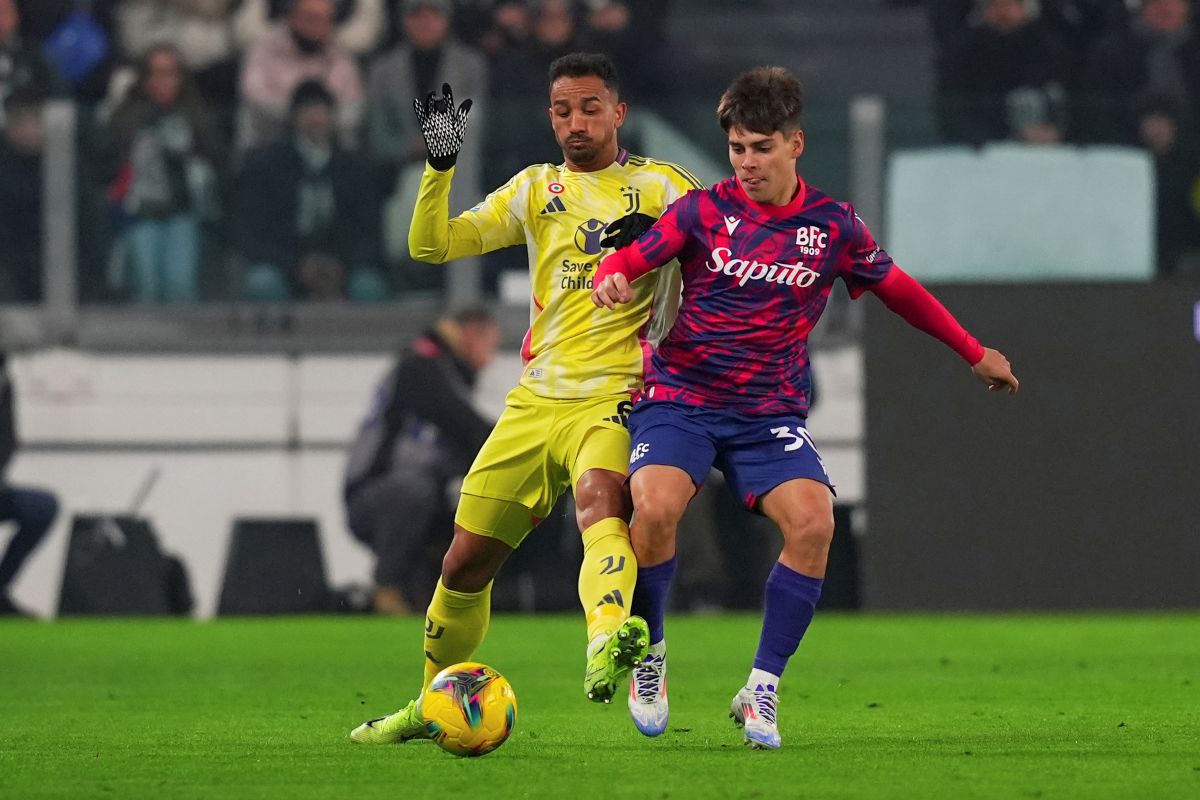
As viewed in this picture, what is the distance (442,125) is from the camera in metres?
6.17

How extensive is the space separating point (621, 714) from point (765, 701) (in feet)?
4.90

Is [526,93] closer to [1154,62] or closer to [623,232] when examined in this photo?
[1154,62]

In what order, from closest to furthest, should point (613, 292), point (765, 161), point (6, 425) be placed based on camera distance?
point (613, 292) → point (765, 161) → point (6, 425)

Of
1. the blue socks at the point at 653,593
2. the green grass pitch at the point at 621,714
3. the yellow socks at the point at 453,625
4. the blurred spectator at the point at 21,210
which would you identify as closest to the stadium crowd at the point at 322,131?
the blurred spectator at the point at 21,210

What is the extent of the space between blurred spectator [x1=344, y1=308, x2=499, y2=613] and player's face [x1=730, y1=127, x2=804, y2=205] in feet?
23.6

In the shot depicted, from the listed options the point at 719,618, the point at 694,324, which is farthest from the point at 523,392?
the point at 719,618

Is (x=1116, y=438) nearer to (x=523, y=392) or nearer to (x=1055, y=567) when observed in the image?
(x=1055, y=567)

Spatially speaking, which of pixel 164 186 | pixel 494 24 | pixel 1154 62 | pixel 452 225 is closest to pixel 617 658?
pixel 452 225

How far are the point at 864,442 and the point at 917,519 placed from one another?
60 cm

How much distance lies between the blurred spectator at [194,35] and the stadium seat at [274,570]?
2.93 m

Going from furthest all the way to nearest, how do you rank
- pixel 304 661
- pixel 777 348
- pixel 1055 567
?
1. pixel 1055 567
2. pixel 304 661
3. pixel 777 348

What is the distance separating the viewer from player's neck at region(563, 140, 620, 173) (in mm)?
6547

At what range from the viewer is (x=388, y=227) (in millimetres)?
13570

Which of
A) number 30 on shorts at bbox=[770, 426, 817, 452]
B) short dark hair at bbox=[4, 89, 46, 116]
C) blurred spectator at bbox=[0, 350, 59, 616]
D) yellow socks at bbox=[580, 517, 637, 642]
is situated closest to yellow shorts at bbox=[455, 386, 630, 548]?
yellow socks at bbox=[580, 517, 637, 642]
